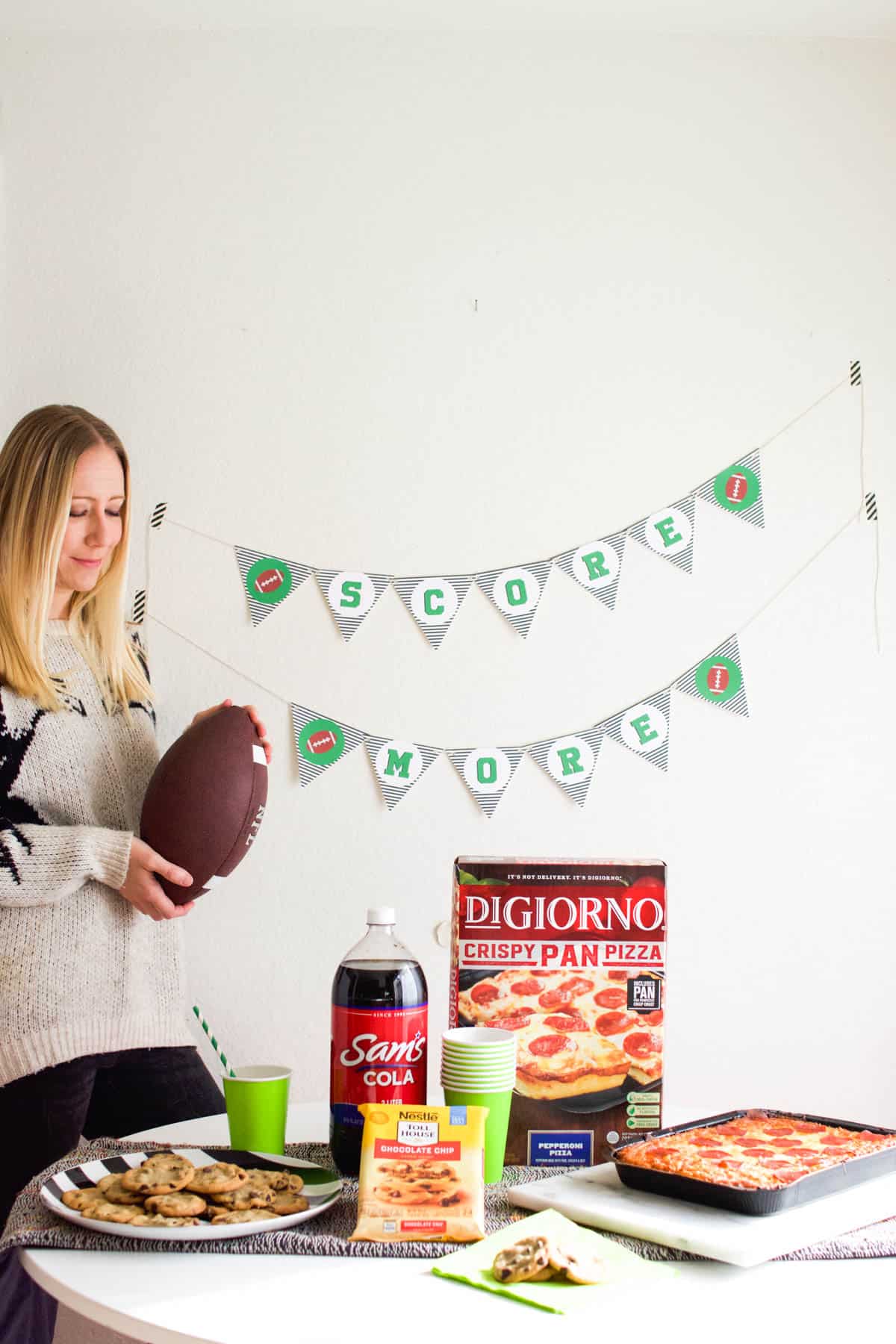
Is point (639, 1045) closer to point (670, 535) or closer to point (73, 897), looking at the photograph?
point (73, 897)

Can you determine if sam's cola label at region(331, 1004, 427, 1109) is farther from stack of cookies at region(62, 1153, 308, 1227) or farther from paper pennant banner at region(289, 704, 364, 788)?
paper pennant banner at region(289, 704, 364, 788)

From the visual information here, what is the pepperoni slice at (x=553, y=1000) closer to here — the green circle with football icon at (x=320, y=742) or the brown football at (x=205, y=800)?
the brown football at (x=205, y=800)

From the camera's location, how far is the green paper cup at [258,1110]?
107 centimetres

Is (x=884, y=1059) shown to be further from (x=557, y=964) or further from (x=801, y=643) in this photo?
(x=557, y=964)

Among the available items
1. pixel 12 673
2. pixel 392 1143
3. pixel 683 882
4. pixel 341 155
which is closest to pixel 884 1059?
pixel 683 882

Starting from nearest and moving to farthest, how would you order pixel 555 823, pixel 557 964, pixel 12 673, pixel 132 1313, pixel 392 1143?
pixel 132 1313 → pixel 392 1143 → pixel 557 964 → pixel 12 673 → pixel 555 823

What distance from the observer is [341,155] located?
212 centimetres

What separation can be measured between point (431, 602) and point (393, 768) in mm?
301

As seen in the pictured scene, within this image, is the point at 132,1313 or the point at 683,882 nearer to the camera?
the point at 132,1313

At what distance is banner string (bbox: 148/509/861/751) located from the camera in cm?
205

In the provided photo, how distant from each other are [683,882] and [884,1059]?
1.58ft

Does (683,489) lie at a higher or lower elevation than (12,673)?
higher

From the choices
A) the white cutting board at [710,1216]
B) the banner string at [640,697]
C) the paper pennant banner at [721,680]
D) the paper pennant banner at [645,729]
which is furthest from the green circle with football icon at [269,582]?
the white cutting board at [710,1216]

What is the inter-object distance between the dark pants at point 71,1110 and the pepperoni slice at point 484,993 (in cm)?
59
